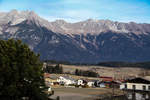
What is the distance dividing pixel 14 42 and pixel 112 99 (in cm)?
3286

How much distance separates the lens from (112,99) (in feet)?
197

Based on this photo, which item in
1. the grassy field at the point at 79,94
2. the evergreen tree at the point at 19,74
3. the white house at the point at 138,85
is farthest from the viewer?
the grassy field at the point at 79,94

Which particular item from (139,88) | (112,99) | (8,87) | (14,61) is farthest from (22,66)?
(139,88)

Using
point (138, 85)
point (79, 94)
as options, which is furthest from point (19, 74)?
point (79, 94)

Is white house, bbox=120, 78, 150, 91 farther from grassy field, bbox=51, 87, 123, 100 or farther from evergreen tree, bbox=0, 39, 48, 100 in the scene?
evergreen tree, bbox=0, 39, 48, 100

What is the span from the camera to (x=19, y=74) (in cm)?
3153

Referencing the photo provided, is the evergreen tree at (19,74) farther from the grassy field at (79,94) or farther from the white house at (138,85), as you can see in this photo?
the grassy field at (79,94)

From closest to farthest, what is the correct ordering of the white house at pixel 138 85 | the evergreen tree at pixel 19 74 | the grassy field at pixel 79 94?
1. the evergreen tree at pixel 19 74
2. the white house at pixel 138 85
3. the grassy field at pixel 79 94

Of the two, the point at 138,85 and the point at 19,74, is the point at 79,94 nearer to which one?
the point at 138,85

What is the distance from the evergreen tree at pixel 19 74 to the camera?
30.7 m

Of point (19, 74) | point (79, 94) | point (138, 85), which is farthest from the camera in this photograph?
point (79, 94)

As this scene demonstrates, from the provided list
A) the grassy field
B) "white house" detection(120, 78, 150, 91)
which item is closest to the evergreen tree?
"white house" detection(120, 78, 150, 91)

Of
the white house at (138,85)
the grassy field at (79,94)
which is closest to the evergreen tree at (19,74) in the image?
the white house at (138,85)

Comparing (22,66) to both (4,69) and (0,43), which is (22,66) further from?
(0,43)
